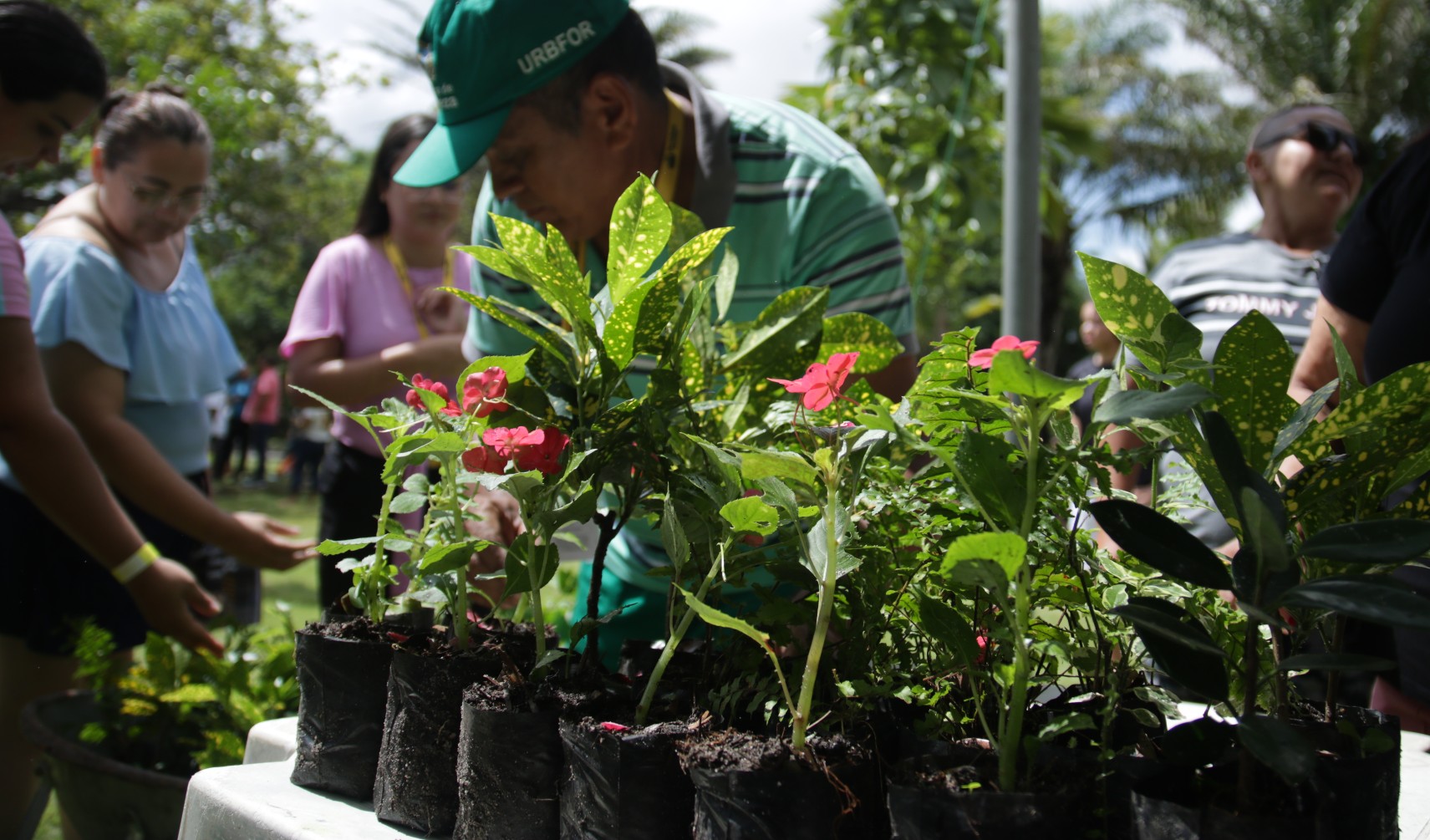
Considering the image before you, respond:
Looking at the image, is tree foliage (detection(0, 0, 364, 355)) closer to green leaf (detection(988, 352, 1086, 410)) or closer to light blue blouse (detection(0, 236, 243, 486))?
light blue blouse (detection(0, 236, 243, 486))

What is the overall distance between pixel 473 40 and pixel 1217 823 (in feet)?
4.50

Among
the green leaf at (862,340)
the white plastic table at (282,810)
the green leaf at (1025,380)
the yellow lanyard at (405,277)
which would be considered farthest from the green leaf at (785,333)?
the yellow lanyard at (405,277)

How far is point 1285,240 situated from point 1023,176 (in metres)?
0.69

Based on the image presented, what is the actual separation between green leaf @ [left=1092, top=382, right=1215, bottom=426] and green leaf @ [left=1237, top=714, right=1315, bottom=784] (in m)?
0.21

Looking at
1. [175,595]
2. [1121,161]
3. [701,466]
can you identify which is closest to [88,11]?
[175,595]

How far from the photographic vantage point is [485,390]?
3.15 feet

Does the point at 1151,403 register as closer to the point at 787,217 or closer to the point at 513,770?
the point at 513,770

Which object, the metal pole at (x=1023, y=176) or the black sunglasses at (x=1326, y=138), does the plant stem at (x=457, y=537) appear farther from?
the black sunglasses at (x=1326, y=138)

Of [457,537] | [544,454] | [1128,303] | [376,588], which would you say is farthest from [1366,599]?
[376,588]

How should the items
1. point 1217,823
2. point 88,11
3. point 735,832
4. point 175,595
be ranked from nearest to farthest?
point 1217,823 < point 735,832 < point 175,595 < point 88,11

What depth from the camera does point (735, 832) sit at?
29.9 inches

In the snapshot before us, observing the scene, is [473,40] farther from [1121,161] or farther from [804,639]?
[1121,161]

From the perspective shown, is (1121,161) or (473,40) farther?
(1121,161)

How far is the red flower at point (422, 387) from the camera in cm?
98
